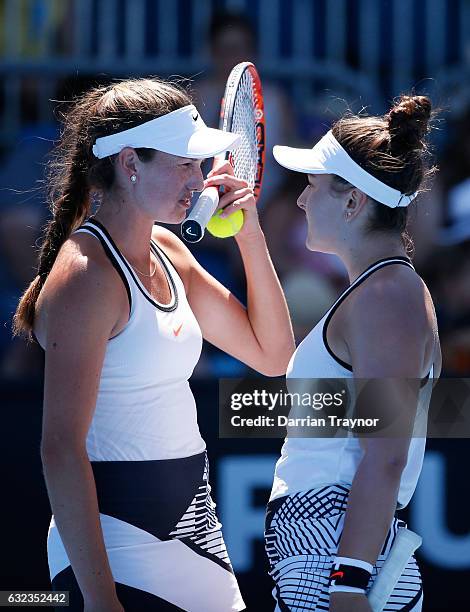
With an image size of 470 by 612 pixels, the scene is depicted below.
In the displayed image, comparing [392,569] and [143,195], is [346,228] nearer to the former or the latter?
[143,195]

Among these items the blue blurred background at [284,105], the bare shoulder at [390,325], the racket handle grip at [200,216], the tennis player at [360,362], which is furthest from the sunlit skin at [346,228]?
the blue blurred background at [284,105]

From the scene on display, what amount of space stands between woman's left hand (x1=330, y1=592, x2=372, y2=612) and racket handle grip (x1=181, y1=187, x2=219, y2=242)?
807 mm

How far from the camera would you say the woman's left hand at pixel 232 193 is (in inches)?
103

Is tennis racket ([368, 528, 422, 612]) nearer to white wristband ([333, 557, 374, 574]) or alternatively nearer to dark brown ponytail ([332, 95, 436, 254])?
white wristband ([333, 557, 374, 574])

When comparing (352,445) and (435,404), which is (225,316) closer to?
(352,445)

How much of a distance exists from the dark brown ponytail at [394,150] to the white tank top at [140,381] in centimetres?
49

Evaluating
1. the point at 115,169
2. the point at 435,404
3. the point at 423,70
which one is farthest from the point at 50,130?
the point at 115,169

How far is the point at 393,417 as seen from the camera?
219 centimetres

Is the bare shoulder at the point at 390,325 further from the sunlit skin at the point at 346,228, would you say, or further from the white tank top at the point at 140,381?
the white tank top at the point at 140,381

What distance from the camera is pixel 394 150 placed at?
2316 millimetres

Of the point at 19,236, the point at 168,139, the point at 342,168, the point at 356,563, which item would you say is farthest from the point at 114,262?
the point at 19,236

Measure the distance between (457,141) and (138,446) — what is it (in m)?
3.53

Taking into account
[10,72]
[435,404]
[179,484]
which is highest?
[10,72]

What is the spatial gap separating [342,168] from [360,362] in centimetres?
45
